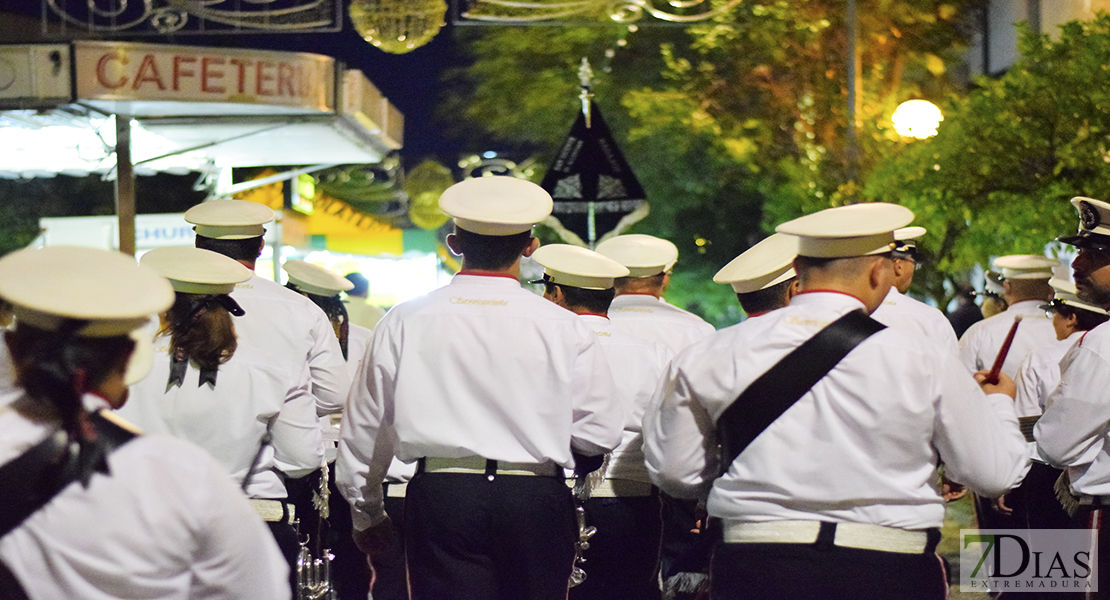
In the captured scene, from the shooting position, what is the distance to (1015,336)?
8352 millimetres

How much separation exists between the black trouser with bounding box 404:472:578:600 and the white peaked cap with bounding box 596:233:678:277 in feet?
9.29

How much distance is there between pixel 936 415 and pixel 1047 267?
5.45 metres

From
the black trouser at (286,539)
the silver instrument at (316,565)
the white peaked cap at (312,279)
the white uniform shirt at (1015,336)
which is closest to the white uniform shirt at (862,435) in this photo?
the black trouser at (286,539)

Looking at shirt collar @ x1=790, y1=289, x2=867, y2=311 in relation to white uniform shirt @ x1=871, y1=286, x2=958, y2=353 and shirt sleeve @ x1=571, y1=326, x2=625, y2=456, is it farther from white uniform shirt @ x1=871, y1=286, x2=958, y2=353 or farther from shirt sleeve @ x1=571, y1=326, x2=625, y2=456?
white uniform shirt @ x1=871, y1=286, x2=958, y2=353

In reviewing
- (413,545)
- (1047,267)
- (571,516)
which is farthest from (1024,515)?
(413,545)

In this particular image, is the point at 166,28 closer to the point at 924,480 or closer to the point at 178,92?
the point at 178,92

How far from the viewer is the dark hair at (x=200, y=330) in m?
4.46

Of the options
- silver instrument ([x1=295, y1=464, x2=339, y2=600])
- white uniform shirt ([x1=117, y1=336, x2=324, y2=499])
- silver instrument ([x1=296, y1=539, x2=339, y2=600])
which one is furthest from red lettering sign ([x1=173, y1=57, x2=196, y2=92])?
white uniform shirt ([x1=117, y1=336, x2=324, y2=499])

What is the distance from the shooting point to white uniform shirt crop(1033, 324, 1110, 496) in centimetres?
488

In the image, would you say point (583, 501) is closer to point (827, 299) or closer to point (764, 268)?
point (764, 268)

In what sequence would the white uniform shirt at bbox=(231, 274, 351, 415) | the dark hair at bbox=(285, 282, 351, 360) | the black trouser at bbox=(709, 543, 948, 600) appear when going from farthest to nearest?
1. the dark hair at bbox=(285, 282, 351, 360)
2. the white uniform shirt at bbox=(231, 274, 351, 415)
3. the black trouser at bbox=(709, 543, 948, 600)

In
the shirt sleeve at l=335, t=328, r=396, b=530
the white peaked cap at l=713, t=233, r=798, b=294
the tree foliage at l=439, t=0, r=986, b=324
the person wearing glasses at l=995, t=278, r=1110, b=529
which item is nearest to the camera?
the shirt sleeve at l=335, t=328, r=396, b=530

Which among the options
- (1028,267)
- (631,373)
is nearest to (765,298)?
(631,373)

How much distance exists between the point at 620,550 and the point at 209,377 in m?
2.28
